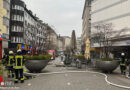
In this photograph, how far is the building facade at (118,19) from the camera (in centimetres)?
3148

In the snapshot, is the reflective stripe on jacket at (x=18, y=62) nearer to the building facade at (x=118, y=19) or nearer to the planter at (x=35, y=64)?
the planter at (x=35, y=64)

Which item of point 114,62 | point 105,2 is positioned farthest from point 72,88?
point 105,2

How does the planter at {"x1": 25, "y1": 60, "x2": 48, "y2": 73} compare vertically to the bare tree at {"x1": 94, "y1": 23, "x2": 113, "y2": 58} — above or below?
below

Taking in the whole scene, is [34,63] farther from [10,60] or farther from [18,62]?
[18,62]

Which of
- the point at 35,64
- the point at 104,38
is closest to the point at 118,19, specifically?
the point at 104,38

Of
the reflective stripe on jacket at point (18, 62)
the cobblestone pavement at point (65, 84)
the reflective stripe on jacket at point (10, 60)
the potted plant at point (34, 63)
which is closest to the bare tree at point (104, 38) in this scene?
the potted plant at point (34, 63)

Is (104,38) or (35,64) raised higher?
(104,38)

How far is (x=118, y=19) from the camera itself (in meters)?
34.4

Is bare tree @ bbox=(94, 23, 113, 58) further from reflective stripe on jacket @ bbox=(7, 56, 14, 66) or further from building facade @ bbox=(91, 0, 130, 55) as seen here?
reflective stripe on jacket @ bbox=(7, 56, 14, 66)

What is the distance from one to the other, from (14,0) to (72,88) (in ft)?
133

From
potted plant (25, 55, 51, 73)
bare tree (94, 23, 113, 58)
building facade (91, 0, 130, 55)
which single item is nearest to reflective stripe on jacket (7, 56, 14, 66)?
potted plant (25, 55, 51, 73)

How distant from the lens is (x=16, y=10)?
41.7 m

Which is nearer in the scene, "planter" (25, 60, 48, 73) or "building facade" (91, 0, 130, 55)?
"planter" (25, 60, 48, 73)

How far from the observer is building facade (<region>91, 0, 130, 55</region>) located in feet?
103
